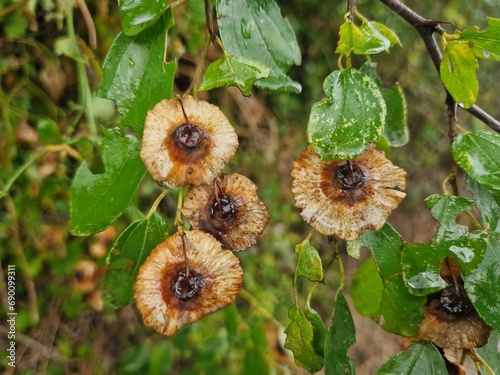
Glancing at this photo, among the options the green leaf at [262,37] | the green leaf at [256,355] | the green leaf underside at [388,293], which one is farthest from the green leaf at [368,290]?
the green leaf at [256,355]

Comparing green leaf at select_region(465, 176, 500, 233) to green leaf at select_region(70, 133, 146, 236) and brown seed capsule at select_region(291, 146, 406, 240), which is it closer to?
brown seed capsule at select_region(291, 146, 406, 240)

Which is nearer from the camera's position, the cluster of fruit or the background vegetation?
the cluster of fruit

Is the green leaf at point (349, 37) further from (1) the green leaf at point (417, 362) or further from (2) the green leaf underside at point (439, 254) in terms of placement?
(1) the green leaf at point (417, 362)

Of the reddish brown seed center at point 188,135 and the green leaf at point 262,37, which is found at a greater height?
the green leaf at point 262,37

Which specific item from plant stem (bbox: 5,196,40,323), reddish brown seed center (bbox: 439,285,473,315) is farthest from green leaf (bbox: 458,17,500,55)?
plant stem (bbox: 5,196,40,323)

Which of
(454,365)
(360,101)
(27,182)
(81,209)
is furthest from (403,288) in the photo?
(27,182)

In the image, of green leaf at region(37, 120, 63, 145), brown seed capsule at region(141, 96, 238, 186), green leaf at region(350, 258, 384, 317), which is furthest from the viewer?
green leaf at region(37, 120, 63, 145)

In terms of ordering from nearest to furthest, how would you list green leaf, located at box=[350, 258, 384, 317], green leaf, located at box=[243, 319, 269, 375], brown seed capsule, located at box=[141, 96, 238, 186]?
brown seed capsule, located at box=[141, 96, 238, 186] → green leaf, located at box=[350, 258, 384, 317] → green leaf, located at box=[243, 319, 269, 375]
